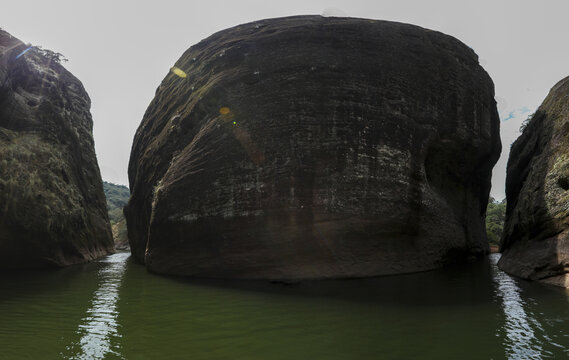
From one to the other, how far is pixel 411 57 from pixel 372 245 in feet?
24.1

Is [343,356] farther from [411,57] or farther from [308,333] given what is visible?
[411,57]

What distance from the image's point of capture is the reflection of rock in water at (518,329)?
3770mm

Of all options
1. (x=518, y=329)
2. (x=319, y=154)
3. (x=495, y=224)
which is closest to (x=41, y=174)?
(x=319, y=154)

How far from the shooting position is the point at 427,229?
11.1m

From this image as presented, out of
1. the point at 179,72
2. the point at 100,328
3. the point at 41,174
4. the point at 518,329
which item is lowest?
the point at 100,328

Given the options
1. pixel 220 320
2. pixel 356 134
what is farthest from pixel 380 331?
pixel 356 134

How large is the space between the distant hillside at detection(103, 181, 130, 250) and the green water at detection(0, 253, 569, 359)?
31785 mm

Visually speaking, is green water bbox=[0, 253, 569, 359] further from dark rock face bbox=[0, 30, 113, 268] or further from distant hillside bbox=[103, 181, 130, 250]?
distant hillside bbox=[103, 181, 130, 250]

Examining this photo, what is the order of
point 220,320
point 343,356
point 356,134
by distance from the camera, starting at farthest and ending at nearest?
1. point 356,134
2. point 220,320
3. point 343,356

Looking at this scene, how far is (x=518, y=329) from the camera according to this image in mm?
4543

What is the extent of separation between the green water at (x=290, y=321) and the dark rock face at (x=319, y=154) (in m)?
1.71

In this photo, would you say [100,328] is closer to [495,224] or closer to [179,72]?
[179,72]

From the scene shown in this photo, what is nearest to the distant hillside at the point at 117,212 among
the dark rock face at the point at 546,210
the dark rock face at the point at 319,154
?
the dark rock face at the point at 319,154

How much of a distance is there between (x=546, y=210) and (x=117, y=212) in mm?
74396
